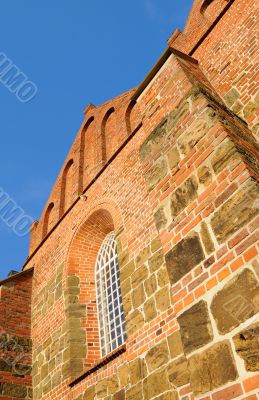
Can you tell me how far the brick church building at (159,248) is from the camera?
8.40ft

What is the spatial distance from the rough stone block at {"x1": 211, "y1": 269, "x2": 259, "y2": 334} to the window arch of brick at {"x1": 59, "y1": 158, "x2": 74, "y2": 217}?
6896mm

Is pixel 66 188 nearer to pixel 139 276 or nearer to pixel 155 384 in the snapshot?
pixel 139 276

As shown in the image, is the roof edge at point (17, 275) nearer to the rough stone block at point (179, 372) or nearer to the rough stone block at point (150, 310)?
the rough stone block at point (150, 310)

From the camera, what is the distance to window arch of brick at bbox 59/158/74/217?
946 centimetres

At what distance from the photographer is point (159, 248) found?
5.04 metres

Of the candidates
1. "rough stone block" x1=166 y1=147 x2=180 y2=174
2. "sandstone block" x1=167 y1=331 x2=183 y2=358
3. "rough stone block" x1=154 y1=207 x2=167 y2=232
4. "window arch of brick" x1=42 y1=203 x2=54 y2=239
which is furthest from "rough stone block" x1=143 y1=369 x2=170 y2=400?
"window arch of brick" x1=42 y1=203 x2=54 y2=239

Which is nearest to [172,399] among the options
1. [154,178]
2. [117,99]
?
[154,178]

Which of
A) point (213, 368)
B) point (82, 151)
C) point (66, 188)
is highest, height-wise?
point (82, 151)

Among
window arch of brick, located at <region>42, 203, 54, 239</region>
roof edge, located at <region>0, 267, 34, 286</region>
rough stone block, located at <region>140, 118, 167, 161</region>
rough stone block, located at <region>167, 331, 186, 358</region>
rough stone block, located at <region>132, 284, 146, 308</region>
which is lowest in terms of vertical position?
rough stone block, located at <region>167, 331, 186, 358</region>

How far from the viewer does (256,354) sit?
2.18 m

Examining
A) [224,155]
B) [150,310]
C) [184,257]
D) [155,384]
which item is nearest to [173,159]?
[224,155]

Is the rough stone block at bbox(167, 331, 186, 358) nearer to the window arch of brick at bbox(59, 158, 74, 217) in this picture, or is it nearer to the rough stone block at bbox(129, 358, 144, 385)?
the rough stone block at bbox(129, 358, 144, 385)

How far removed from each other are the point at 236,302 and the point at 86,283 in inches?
209

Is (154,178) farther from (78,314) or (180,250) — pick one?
(78,314)
